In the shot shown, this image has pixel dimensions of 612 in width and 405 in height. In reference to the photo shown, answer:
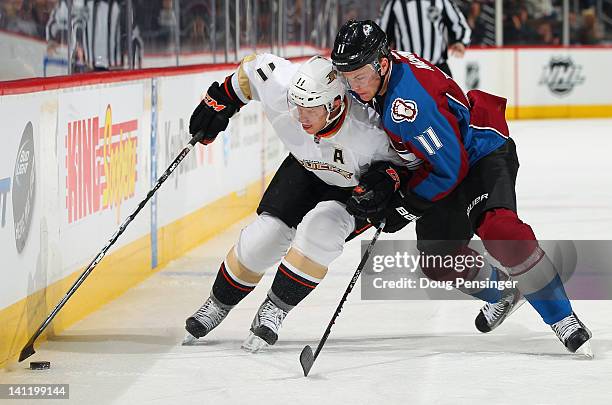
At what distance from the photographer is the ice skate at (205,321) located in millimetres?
3869

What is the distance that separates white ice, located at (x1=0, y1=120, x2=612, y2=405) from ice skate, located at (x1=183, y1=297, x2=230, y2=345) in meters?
0.04

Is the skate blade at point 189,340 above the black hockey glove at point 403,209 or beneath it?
beneath

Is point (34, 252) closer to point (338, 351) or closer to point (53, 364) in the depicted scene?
point (53, 364)

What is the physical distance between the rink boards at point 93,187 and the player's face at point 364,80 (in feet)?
3.20

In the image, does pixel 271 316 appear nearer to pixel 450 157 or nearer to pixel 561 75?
pixel 450 157

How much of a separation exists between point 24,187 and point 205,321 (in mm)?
661

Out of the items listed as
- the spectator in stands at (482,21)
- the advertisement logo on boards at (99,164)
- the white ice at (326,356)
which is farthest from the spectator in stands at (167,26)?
the spectator in stands at (482,21)

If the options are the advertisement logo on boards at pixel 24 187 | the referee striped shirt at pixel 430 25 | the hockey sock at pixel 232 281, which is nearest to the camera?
the advertisement logo on boards at pixel 24 187

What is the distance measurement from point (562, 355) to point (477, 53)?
10661mm

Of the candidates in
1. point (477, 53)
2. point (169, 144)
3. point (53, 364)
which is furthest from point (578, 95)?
point (53, 364)

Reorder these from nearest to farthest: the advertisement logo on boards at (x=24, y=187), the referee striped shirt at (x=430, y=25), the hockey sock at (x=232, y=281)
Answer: the advertisement logo on boards at (x=24, y=187), the hockey sock at (x=232, y=281), the referee striped shirt at (x=430, y=25)

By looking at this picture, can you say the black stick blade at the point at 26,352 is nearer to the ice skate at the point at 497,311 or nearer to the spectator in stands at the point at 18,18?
the spectator in stands at the point at 18,18

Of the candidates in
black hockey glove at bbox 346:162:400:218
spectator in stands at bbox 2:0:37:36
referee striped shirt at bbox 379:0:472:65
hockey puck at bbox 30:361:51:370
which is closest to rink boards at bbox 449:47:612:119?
referee striped shirt at bbox 379:0:472:65

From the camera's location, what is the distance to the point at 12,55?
410 centimetres
